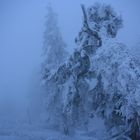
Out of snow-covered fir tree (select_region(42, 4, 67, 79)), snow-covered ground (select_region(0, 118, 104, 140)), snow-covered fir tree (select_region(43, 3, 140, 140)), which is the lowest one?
snow-covered ground (select_region(0, 118, 104, 140))

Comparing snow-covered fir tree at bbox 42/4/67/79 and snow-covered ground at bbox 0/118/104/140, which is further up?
snow-covered fir tree at bbox 42/4/67/79

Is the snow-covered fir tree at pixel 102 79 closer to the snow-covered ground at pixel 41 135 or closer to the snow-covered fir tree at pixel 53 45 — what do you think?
the snow-covered ground at pixel 41 135

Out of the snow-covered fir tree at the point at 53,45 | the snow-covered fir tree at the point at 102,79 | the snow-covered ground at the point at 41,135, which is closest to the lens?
the snow-covered fir tree at the point at 102,79

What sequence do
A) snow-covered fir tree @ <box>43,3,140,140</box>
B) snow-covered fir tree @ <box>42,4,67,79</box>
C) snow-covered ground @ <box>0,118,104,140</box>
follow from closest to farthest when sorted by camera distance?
snow-covered fir tree @ <box>43,3,140,140</box> < snow-covered ground @ <box>0,118,104,140</box> < snow-covered fir tree @ <box>42,4,67,79</box>

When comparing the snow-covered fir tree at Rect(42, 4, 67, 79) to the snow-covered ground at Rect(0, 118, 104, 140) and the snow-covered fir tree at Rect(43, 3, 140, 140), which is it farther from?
the snow-covered fir tree at Rect(43, 3, 140, 140)

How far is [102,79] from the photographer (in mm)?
15289

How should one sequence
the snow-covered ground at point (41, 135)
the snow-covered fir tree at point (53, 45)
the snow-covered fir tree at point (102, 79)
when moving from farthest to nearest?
the snow-covered fir tree at point (53, 45), the snow-covered ground at point (41, 135), the snow-covered fir tree at point (102, 79)

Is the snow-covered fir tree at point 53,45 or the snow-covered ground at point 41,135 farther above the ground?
the snow-covered fir tree at point 53,45

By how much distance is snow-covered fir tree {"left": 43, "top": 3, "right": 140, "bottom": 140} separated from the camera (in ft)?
47.8

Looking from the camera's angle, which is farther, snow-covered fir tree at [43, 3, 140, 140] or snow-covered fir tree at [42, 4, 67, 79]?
snow-covered fir tree at [42, 4, 67, 79]

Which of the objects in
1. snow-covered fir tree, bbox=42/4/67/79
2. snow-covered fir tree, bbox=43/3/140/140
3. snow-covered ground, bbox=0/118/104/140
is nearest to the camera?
snow-covered fir tree, bbox=43/3/140/140

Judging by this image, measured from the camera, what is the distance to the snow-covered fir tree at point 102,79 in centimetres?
1457

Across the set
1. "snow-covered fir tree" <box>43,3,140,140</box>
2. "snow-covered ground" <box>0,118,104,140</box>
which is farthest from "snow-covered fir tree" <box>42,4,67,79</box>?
"snow-covered fir tree" <box>43,3,140,140</box>

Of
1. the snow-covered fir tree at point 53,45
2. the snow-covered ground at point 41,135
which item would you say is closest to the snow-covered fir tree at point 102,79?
the snow-covered ground at point 41,135
